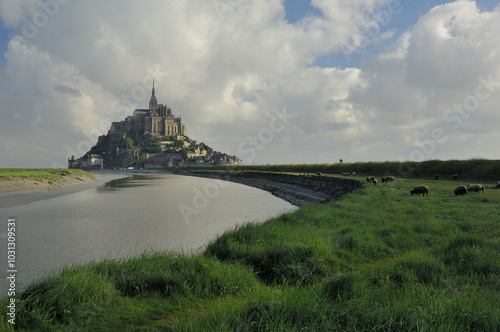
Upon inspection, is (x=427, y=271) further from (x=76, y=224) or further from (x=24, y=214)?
(x=24, y=214)

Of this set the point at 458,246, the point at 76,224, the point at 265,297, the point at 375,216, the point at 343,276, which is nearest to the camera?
the point at 265,297

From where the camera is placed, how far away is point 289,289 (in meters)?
5.84

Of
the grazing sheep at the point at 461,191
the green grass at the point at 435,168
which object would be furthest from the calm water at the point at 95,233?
the green grass at the point at 435,168

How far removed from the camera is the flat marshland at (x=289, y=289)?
4254 millimetres

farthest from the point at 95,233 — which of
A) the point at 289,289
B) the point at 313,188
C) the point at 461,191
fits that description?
the point at 313,188

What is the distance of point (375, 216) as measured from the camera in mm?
13430

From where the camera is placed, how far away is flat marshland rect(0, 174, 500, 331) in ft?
14.0

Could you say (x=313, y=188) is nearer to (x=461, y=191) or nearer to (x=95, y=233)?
(x=461, y=191)

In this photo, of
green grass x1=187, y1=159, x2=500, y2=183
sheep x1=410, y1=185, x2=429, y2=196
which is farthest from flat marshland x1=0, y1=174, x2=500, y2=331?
green grass x1=187, y1=159, x2=500, y2=183

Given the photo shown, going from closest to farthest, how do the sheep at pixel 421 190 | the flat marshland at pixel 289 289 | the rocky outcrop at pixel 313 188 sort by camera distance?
the flat marshland at pixel 289 289 < the sheep at pixel 421 190 < the rocky outcrop at pixel 313 188

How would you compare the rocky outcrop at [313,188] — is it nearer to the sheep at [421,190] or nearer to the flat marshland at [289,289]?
the sheep at [421,190]

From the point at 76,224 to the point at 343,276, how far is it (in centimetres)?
1839

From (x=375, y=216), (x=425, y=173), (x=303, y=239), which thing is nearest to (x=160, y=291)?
(x=303, y=239)

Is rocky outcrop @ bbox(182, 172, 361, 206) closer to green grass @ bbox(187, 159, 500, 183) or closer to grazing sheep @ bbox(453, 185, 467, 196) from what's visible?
grazing sheep @ bbox(453, 185, 467, 196)
